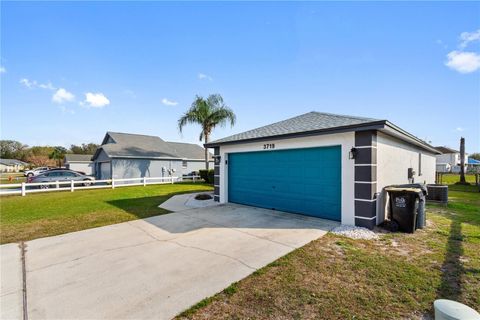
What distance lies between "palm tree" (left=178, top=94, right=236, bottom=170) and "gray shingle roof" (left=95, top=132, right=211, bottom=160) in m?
5.08

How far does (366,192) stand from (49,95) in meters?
19.3

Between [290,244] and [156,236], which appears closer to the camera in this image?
[290,244]

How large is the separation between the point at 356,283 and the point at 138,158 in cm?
2273

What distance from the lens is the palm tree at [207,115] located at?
2094cm

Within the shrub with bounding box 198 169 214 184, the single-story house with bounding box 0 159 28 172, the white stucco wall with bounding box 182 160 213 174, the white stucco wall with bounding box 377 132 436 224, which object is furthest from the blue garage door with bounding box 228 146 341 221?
the single-story house with bounding box 0 159 28 172

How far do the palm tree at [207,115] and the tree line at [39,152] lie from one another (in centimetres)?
4644

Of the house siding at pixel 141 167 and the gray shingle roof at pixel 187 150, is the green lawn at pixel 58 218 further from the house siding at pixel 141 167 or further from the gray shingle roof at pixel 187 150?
the gray shingle roof at pixel 187 150

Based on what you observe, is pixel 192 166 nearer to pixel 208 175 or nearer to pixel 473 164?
pixel 208 175

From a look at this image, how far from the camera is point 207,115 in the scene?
68.8 feet

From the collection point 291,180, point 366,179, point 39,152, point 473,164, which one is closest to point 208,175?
point 291,180

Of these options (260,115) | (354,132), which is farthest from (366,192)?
(260,115)

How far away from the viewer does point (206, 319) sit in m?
2.43

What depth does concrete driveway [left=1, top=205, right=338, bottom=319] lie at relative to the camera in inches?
107

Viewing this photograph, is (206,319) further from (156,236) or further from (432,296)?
Answer: (156,236)
